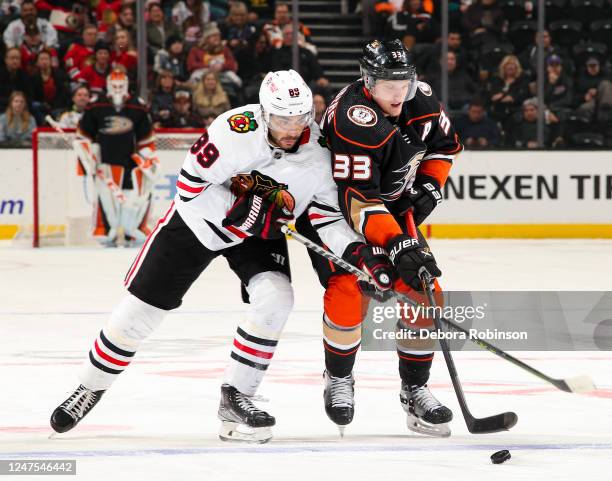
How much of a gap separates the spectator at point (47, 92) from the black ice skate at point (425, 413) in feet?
23.6

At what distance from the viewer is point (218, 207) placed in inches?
149

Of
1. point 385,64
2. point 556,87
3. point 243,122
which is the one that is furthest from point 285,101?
point 556,87

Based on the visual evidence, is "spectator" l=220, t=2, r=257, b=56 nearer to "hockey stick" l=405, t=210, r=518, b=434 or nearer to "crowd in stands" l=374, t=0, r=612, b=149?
A: "crowd in stands" l=374, t=0, r=612, b=149

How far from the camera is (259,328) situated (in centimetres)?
375

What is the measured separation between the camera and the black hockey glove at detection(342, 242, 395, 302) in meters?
3.79

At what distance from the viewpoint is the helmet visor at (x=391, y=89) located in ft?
12.7

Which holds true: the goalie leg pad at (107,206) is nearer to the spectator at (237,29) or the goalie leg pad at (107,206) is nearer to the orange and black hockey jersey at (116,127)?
the orange and black hockey jersey at (116,127)

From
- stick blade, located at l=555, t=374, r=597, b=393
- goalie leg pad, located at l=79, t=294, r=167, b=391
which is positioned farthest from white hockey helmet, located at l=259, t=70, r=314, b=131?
stick blade, located at l=555, t=374, r=597, b=393

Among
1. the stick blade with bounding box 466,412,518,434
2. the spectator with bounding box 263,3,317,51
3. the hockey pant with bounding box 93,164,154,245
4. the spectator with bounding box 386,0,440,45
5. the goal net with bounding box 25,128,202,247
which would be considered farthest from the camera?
the spectator with bounding box 386,0,440,45

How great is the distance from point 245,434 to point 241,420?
0.06 metres

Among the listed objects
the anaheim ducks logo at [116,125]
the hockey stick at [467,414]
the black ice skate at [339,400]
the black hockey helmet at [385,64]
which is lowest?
the anaheim ducks logo at [116,125]

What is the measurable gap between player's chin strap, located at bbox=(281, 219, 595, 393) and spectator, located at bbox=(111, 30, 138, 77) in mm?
6884

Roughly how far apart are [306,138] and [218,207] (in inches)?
12.9

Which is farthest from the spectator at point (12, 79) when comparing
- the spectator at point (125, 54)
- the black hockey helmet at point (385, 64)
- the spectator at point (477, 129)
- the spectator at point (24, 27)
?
the black hockey helmet at point (385, 64)
